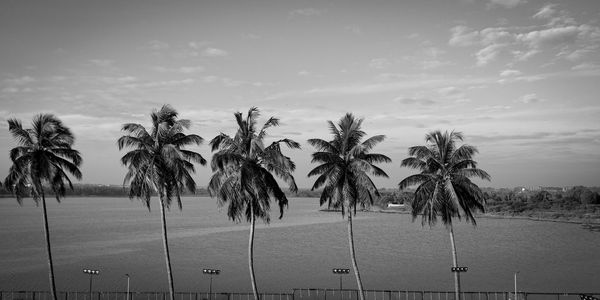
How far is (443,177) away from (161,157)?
21.3m

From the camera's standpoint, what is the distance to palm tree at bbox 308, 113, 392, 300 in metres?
35.9

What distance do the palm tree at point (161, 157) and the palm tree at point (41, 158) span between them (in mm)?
4894

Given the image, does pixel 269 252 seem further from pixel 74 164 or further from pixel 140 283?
pixel 74 164

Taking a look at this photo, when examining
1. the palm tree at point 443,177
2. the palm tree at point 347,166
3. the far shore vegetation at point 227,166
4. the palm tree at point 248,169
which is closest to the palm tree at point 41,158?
A: the far shore vegetation at point 227,166

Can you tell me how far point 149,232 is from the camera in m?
140

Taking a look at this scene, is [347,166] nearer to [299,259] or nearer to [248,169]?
[248,169]

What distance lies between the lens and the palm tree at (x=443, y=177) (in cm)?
3747

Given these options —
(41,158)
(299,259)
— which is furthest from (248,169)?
(299,259)

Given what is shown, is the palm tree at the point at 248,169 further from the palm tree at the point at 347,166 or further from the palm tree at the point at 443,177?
the palm tree at the point at 443,177

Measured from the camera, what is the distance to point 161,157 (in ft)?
109

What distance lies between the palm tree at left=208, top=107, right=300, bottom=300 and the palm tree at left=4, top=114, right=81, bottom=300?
1036 centimetres

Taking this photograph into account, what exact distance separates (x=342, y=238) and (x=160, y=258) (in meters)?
55.6

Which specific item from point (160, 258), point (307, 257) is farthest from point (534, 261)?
point (160, 258)

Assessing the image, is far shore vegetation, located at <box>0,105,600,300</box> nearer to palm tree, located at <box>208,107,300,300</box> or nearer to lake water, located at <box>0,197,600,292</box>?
palm tree, located at <box>208,107,300,300</box>
